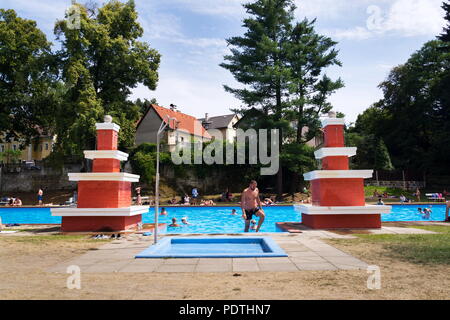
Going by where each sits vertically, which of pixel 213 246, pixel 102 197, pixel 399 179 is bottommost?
pixel 213 246

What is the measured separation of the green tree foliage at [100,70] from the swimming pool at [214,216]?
716cm

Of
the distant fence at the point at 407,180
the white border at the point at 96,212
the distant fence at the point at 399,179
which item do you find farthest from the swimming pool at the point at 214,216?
the distant fence at the point at 407,180

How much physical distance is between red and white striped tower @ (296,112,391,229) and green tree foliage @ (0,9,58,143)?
1106 inches

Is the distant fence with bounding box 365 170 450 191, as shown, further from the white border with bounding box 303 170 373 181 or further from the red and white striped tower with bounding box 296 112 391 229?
the white border with bounding box 303 170 373 181

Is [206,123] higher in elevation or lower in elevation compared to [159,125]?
higher

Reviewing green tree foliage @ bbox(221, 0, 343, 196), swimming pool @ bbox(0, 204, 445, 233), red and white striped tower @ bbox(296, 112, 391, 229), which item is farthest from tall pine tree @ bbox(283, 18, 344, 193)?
red and white striped tower @ bbox(296, 112, 391, 229)

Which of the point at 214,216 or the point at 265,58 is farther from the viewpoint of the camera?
the point at 265,58

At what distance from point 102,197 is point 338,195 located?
27.8 ft

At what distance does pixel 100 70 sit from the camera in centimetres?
3145

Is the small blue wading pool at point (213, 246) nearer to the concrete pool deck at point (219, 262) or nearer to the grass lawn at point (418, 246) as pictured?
the concrete pool deck at point (219, 262)

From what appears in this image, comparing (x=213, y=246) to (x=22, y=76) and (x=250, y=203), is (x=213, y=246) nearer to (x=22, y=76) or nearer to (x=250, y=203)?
(x=250, y=203)

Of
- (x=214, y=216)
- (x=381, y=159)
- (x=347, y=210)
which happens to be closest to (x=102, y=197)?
(x=347, y=210)

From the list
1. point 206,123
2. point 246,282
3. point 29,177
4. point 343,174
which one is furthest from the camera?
point 206,123
